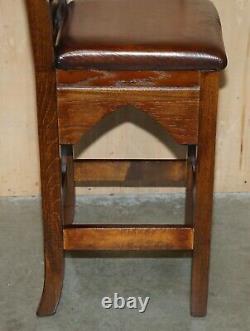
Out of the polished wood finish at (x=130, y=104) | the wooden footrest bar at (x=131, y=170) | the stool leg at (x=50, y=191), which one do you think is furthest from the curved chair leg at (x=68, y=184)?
the polished wood finish at (x=130, y=104)

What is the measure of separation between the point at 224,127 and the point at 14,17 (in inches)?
25.3

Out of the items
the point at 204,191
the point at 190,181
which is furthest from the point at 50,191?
the point at 190,181

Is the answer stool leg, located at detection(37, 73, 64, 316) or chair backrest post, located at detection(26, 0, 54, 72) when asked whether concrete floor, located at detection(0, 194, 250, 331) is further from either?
chair backrest post, located at detection(26, 0, 54, 72)

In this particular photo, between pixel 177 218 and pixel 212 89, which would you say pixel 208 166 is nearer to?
pixel 212 89

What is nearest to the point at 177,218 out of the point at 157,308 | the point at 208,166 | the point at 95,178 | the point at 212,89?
the point at 95,178

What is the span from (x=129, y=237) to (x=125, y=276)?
0.26m

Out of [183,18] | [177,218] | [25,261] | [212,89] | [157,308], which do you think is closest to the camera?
[212,89]

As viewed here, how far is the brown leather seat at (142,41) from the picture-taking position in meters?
1.21

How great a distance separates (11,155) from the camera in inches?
74.3

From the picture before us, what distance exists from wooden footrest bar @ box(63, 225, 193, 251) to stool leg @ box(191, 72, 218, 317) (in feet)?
0.09

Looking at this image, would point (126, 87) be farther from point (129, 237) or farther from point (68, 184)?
point (68, 184)

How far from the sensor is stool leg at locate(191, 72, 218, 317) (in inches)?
49.4

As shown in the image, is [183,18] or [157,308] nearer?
[183,18]

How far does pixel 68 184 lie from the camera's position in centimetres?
175
